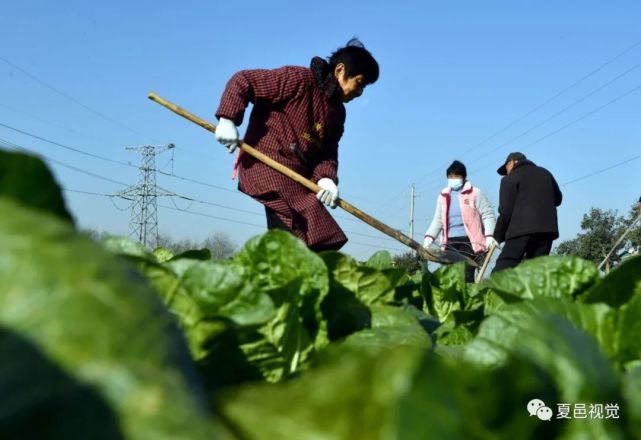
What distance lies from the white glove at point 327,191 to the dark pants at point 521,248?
3917 mm

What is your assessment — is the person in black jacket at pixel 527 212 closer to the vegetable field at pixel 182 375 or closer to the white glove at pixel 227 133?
the white glove at pixel 227 133

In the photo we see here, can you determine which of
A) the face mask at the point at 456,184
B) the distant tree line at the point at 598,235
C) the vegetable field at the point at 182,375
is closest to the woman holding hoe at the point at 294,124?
the vegetable field at the point at 182,375

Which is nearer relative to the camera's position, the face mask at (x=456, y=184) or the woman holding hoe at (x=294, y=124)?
the woman holding hoe at (x=294, y=124)

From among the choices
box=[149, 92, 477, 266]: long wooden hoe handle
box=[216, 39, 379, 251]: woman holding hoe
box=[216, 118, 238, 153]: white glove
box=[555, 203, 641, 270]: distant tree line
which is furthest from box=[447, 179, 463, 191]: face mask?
box=[555, 203, 641, 270]: distant tree line

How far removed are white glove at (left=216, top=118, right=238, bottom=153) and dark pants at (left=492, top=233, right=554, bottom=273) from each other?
4602 millimetres

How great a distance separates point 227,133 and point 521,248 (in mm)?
4839

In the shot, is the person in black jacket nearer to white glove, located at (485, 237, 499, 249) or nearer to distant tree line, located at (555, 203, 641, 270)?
white glove, located at (485, 237, 499, 249)

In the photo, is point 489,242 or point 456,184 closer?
point 489,242

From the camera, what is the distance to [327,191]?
4.77 meters

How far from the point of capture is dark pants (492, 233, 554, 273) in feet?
26.8

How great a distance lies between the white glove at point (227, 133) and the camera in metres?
4.51

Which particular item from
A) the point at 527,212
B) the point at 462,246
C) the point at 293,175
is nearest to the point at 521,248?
the point at 527,212

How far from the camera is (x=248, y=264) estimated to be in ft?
4.92

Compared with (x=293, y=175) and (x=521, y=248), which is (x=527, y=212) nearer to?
(x=521, y=248)
